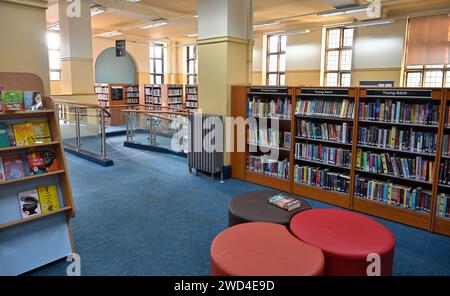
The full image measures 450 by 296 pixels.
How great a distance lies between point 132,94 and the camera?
47.4 feet

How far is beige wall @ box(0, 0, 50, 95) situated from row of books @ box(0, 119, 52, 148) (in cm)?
52

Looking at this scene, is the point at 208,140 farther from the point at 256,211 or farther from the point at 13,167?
the point at 13,167

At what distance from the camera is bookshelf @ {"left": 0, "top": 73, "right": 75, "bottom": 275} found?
9.13 ft

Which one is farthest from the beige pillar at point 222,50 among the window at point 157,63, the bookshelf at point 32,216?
the window at point 157,63

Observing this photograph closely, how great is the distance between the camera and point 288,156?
538 centimetres

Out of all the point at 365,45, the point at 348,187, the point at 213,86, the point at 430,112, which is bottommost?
the point at 348,187

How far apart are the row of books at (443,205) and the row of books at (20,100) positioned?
431 cm

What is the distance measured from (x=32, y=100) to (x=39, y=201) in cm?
92

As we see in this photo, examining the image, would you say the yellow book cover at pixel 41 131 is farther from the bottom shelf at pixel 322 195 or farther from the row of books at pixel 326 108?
the bottom shelf at pixel 322 195

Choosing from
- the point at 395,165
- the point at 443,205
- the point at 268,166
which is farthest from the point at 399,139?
the point at 268,166

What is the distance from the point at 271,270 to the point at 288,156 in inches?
138
